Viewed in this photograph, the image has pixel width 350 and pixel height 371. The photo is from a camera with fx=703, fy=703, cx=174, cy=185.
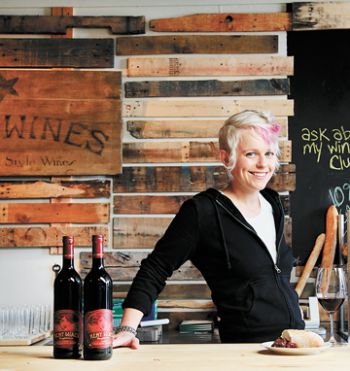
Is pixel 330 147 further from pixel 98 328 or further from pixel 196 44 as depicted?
pixel 98 328

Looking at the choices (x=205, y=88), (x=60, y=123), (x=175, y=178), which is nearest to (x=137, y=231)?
(x=175, y=178)

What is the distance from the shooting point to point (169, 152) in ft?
12.7

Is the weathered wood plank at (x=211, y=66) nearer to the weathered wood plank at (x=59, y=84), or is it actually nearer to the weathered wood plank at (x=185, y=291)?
the weathered wood plank at (x=59, y=84)

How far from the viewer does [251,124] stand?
7.50 ft

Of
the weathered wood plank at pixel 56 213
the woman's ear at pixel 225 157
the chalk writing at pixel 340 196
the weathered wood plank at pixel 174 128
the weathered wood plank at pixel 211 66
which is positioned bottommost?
the weathered wood plank at pixel 56 213

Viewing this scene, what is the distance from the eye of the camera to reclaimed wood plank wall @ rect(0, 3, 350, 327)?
12.6 feet

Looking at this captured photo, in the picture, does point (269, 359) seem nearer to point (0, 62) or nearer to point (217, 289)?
point (217, 289)

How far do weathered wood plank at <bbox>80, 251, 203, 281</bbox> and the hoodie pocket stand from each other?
163 cm

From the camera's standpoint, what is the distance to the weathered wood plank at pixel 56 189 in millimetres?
3850

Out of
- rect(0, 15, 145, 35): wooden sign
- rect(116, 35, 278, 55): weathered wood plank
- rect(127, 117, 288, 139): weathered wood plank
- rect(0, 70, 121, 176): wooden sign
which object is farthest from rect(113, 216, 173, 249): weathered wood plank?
rect(0, 15, 145, 35): wooden sign

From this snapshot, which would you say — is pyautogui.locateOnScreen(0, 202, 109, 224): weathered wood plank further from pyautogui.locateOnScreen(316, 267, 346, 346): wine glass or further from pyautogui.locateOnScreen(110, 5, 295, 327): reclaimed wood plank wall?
pyautogui.locateOnScreen(316, 267, 346, 346): wine glass

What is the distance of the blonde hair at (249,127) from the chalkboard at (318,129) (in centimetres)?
159

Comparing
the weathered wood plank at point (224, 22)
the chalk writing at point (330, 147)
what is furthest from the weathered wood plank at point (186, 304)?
the weathered wood plank at point (224, 22)

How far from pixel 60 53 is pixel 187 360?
261 cm
